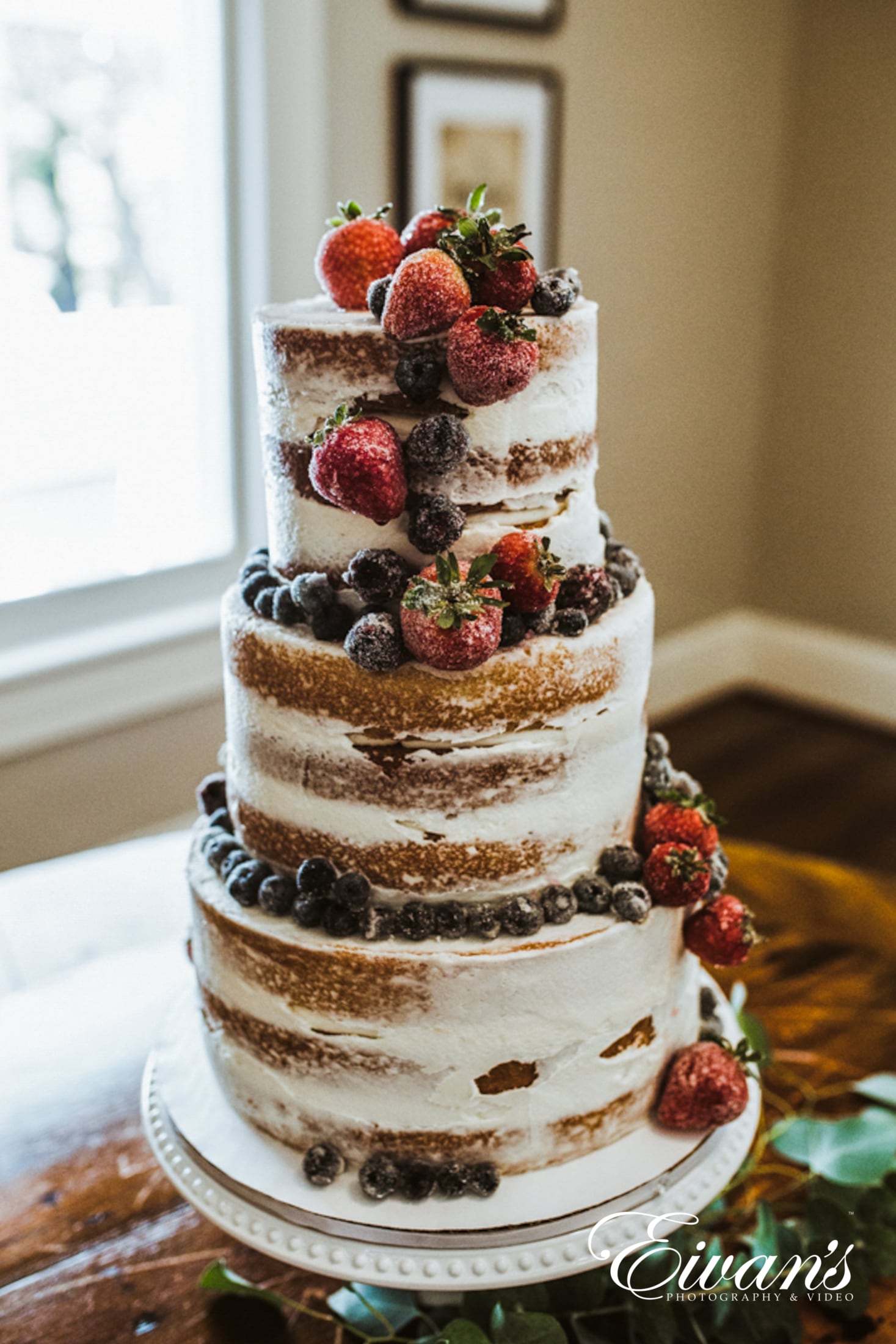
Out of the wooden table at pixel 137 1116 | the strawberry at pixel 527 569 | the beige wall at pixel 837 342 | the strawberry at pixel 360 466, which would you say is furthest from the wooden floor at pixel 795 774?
the strawberry at pixel 360 466

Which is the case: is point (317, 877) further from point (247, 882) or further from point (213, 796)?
point (213, 796)

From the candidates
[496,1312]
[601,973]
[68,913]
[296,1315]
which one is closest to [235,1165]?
[296,1315]

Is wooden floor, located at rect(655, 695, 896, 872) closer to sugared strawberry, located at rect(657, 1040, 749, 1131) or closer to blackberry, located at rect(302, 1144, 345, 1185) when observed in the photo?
sugared strawberry, located at rect(657, 1040, 749, 1131)

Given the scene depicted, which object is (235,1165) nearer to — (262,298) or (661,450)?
(262,298)

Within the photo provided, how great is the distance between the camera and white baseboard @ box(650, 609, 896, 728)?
12.6ft

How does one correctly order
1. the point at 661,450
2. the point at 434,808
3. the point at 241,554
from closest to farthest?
the point at 434,808 → the point at 241,554 → the point at 661,450

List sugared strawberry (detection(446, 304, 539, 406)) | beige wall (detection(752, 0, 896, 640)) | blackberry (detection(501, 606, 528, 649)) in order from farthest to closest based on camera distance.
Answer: beige wall (detection(752, 0, 896, 640)) → blackberry (detection(501, 606, 528, 649)) → sugared strawberry (detection(446, 304, 539, 406))

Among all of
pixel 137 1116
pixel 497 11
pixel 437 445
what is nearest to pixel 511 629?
pixel 437 445

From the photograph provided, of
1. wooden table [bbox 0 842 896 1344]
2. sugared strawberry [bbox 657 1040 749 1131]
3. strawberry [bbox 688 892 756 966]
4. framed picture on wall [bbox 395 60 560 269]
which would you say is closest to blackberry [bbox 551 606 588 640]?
strawberry [bbox 688 892 756 966]

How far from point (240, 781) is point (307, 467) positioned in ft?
1.02

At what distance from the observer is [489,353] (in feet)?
2.93

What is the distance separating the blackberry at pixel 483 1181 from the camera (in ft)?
3.44

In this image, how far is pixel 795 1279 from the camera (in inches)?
45.1

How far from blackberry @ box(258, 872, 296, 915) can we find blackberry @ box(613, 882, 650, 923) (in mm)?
293
